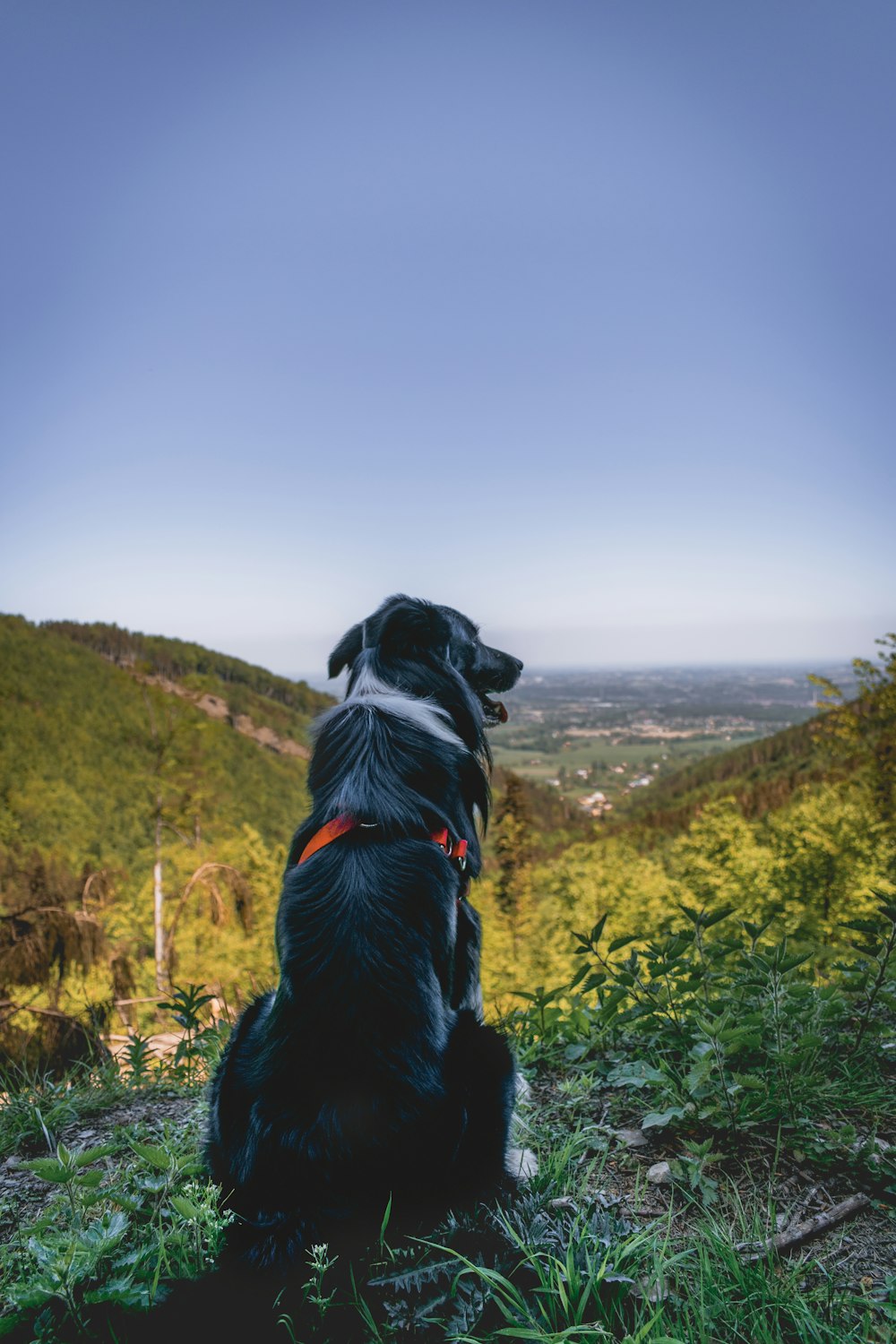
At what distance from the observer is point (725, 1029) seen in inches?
93.4

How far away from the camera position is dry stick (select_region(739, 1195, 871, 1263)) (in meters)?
1.59

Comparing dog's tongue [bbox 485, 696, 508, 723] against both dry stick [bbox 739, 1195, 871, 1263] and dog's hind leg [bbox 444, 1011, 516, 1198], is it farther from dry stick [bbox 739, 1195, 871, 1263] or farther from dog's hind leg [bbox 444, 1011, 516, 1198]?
dry stick [bbox 739, 1195, 871, 1263]

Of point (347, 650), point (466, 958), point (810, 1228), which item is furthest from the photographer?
point (347, 650)

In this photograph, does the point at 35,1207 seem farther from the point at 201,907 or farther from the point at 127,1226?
the point at 201,907

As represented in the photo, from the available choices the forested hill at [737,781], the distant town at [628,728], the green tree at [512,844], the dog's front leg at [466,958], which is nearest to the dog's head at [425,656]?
the dog's front leg at [466,958]

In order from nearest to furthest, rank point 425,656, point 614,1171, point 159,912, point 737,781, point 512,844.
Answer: point 614,1171
point 425,656
point 159,912
point 512,844
point 737,781

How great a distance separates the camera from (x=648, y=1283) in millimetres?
1460

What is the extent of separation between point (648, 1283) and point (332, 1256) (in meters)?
0.75

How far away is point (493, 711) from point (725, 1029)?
158 cm

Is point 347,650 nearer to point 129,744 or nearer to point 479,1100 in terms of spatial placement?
point 479,1100

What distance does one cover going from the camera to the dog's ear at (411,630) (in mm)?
2621

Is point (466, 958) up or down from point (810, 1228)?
up

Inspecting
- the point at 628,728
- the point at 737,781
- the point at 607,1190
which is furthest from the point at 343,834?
the point at 628,728

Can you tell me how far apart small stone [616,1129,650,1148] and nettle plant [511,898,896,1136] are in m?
0.06
